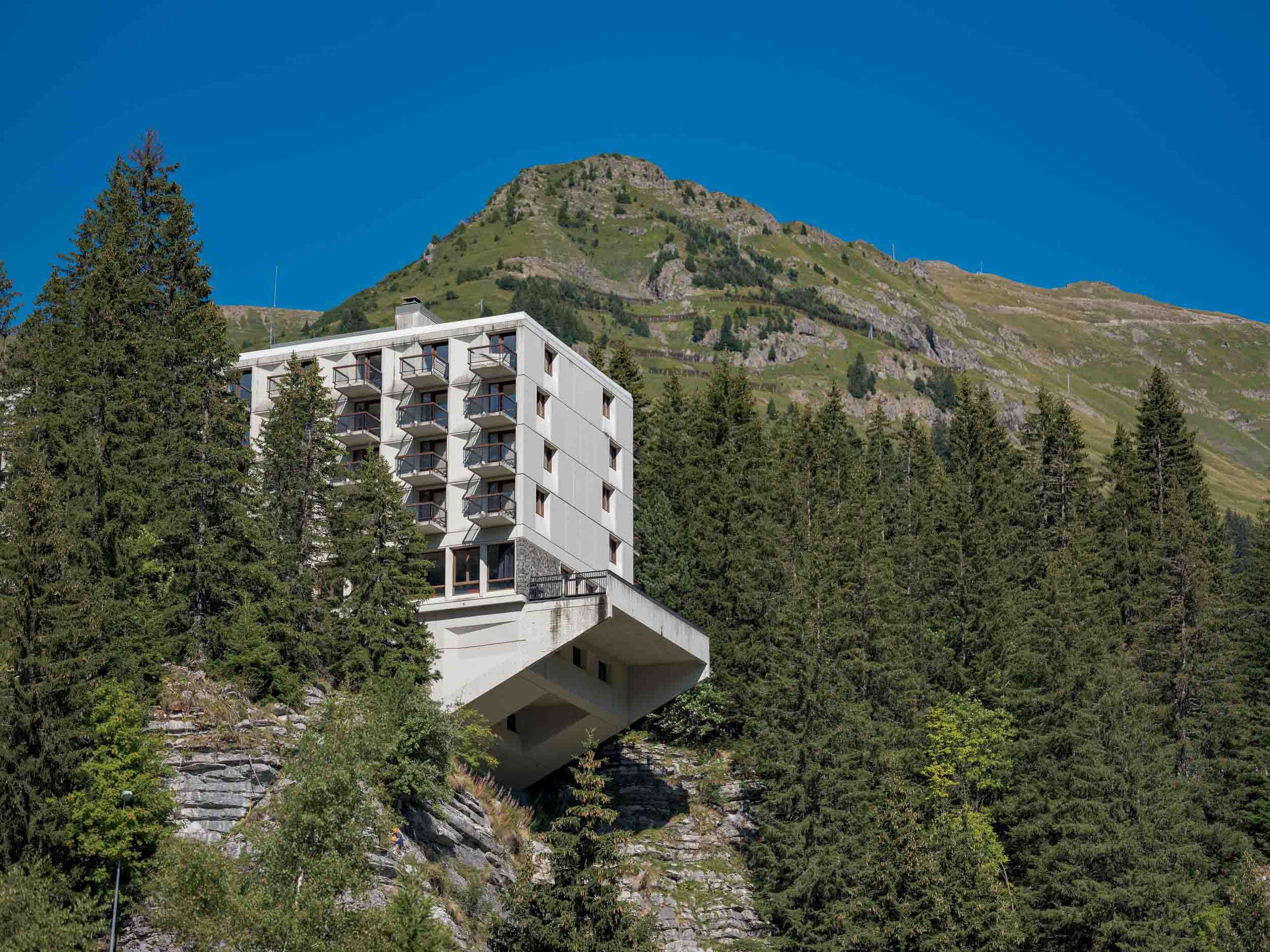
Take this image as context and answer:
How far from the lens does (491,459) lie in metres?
73.2

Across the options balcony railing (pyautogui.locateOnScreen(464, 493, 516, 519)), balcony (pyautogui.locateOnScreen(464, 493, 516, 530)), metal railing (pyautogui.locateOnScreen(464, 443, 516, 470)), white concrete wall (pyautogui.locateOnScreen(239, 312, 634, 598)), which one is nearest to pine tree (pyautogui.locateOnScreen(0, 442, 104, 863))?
balcony (pyautogui.locateOnScreen(464, 493, 516, 530))

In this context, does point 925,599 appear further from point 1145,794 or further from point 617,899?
point 617,899

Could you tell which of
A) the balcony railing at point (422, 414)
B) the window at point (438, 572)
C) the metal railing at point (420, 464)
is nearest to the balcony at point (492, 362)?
the balcony railing at point (422, 414)

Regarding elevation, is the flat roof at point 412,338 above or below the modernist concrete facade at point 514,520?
above

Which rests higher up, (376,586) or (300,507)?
(300,507)

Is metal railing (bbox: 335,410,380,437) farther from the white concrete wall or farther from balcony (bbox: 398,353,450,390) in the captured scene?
balcony (bbox: 398,353,450,390)

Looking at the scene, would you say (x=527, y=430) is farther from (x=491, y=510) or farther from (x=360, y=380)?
(x=360, y=380)

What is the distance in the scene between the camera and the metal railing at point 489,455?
72.7 m

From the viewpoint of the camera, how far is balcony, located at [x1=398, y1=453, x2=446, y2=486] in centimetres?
7356

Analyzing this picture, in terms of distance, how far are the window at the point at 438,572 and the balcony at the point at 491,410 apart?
6.13 meters

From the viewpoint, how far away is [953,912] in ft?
203

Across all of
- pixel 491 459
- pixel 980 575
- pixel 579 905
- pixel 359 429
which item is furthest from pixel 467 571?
pixel 980 575

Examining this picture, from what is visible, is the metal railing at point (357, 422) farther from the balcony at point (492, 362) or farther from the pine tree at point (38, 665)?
the pine tree at point (38, 665)

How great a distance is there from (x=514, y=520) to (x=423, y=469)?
5.86 meters
